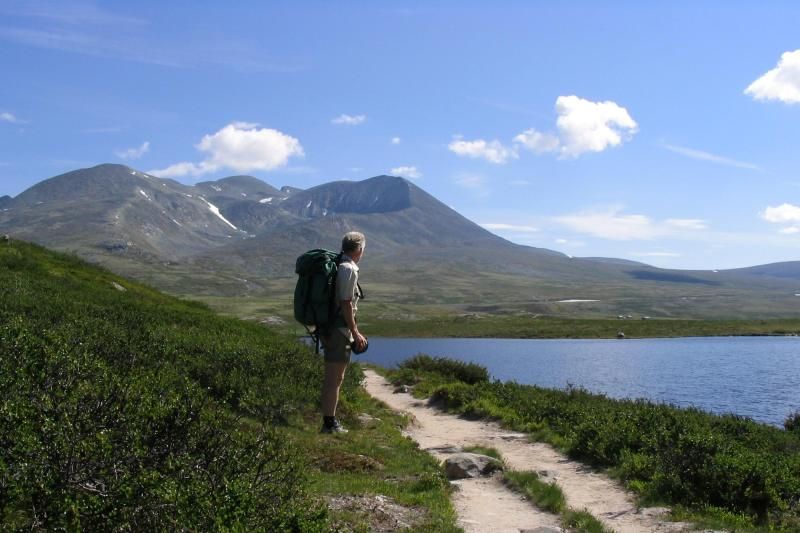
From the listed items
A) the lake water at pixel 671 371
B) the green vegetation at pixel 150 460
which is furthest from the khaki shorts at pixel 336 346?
the lake water at pixel 671 371

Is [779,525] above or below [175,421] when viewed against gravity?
below

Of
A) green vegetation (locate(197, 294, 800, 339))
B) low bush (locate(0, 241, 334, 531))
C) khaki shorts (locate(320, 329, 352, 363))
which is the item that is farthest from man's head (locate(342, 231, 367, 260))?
green vegetation (locate(197, 294, 800, 339))

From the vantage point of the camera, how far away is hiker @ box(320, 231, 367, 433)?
9.97 metres

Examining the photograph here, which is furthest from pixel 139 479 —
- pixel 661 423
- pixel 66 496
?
pixel 661 423

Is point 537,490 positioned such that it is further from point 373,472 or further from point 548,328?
point 548,328

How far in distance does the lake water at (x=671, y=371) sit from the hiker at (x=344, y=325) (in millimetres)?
24053

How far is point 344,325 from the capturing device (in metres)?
10.3

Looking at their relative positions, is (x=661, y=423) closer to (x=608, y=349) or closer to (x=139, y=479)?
(x=139, y=479)

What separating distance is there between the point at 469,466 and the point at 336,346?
3737 mm

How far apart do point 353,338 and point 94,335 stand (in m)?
6.93

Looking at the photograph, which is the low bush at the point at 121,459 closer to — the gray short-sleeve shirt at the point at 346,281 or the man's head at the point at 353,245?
the gray short-sleeve shirt at the point at 346,281

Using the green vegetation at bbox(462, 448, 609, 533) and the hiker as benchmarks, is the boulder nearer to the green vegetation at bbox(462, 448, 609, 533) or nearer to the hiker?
the green vegetation at bbox(462, 448, 609, 533)

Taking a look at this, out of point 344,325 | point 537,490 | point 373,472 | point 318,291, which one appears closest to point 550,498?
point 537,490

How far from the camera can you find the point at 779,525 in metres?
9.23
